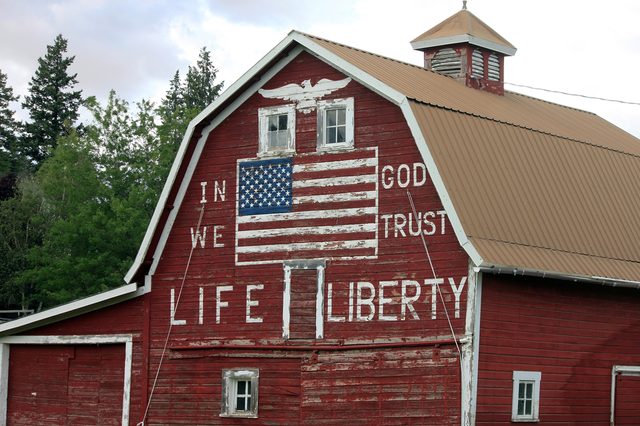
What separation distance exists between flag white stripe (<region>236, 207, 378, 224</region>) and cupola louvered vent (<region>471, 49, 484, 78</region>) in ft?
24.9

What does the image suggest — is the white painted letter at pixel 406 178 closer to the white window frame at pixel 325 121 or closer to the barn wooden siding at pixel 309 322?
the barn wooden siding at pixel 309 322

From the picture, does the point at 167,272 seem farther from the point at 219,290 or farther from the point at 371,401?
the point at 371,401

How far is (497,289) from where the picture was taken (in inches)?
973

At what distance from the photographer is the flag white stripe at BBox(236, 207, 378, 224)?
26031 mm

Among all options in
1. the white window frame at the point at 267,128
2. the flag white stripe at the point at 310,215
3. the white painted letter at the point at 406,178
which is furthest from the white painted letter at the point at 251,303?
the white painted letter at the point at 406,178

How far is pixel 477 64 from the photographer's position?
107 feet

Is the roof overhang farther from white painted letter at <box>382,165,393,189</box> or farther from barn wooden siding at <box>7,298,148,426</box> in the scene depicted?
barn wooden siding at <box>7,298,148,426</box>

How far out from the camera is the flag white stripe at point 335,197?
2601 cm

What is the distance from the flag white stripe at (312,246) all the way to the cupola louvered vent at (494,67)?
8.27m

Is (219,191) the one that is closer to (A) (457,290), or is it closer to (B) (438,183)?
(B) (438,183)

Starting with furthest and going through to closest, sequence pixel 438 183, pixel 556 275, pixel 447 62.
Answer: pixel 447 62 < pixel 556 275 < pixel 438 183

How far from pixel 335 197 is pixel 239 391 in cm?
427

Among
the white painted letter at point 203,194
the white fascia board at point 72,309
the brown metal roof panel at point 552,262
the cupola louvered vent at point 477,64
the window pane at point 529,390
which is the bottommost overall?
the window pane at point 529,390

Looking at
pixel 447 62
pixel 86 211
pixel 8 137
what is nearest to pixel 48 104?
pixel 8 137
